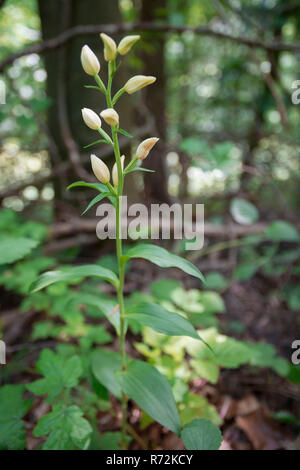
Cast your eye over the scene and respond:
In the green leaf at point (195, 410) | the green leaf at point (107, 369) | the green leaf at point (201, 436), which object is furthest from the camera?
the green leaf at point (195, 410)

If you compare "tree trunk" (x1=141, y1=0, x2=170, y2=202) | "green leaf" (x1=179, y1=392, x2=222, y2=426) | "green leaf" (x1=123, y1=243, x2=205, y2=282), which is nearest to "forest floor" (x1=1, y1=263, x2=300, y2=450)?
"green leaf" (x1=179, y1=392, x2=222, y2=426)

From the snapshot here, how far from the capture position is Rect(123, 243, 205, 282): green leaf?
2.47 feet

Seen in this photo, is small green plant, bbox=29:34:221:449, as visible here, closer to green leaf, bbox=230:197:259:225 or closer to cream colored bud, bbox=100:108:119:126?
cream colored bud, bbox=100:108:119:126

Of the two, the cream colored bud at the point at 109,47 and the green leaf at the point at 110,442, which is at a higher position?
the cream colored bud at the point at 109,47

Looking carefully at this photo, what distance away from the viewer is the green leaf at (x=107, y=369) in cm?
96

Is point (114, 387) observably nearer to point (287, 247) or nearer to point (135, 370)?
point (135, 370)

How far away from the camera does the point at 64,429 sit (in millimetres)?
828

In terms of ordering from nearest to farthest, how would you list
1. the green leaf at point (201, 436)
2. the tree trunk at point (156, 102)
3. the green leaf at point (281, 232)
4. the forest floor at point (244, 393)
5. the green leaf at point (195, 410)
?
the green leaf at point (201, 436) → the green leaf at point (195, 410) → the forest floor at point (244, 393) → the green leaf at point (281, 232) → the tree trunk at point (156, 102)

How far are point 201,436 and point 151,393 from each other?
0.22 metres

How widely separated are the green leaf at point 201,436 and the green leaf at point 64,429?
29 centimetres

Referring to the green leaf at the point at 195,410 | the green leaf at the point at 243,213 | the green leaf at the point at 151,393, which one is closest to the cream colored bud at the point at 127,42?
the green leaf at the point at 151,393

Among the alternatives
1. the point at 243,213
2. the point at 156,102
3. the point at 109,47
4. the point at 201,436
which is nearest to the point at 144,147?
the point at 109,47

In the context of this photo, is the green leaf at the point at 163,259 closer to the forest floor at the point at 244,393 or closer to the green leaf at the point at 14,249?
the green leaf at the point at 14,249
